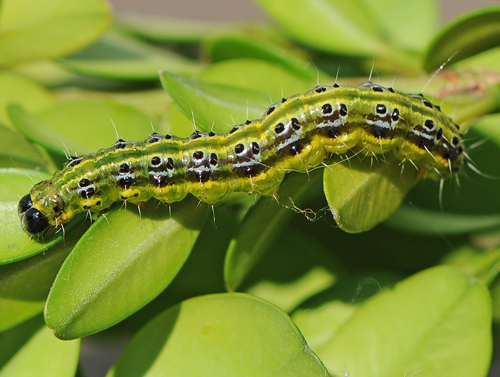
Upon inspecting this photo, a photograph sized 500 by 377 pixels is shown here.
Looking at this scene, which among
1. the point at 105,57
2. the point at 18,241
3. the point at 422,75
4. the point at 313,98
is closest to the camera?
the point at 18,241

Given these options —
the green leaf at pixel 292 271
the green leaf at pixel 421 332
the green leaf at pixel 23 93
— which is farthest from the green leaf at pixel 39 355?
the green leaf at pixel 23 93

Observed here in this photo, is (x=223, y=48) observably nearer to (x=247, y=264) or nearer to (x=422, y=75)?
(x=422, y=75)

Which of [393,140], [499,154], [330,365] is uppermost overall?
[393,140]

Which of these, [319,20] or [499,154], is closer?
[499,154]

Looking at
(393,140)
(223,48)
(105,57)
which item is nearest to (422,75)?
(393,140)

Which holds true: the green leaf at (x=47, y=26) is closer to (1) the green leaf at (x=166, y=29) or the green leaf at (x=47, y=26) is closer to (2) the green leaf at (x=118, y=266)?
(1) the green leaf at (x=166, y=29)

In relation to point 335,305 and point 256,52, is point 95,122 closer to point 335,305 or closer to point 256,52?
point 256,52
